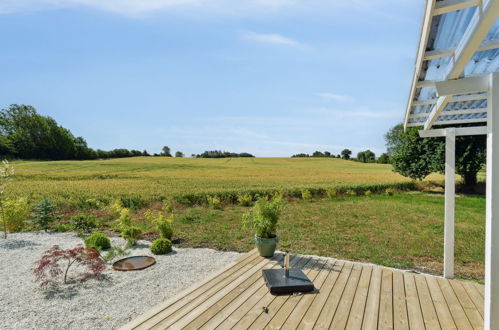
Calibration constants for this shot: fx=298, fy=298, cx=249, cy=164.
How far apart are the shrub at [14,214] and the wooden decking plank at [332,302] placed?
34.5 feet

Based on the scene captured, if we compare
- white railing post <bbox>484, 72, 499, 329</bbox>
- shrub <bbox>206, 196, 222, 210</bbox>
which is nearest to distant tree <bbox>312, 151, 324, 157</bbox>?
shrub <bbox>206, 196, 222, 210</bbox>

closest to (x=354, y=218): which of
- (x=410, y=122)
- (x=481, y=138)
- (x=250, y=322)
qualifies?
(x=410, y=122)

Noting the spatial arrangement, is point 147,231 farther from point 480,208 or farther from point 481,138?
point 481,138

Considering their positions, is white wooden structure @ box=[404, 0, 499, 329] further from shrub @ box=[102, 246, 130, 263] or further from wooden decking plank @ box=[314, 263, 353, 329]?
shrub @ box=[102, 246, 130, 263]

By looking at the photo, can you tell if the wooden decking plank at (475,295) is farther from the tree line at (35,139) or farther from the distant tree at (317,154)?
the distant tree at (317,154)

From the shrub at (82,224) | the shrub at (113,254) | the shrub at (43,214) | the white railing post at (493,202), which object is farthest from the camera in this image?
the shrub at (43,214)

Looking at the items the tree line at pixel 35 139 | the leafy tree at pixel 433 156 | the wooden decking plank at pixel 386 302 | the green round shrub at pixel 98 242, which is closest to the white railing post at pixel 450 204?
the wooden decking plank at pixel 386 302

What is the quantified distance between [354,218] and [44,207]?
11834 mm

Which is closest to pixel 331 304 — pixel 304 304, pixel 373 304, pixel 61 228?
pixel 304 304

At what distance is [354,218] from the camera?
12.6 metres

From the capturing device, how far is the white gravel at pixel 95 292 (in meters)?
4.31

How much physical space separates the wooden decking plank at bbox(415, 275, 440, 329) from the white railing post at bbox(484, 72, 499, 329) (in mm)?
898

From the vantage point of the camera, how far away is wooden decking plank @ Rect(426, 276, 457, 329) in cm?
343

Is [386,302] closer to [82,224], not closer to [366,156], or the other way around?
[82,224]
